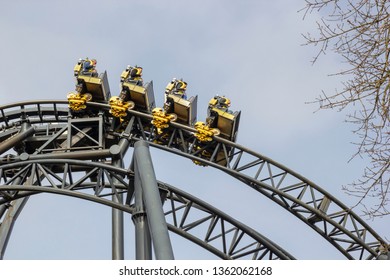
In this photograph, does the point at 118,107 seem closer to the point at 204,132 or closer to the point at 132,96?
the point at 132,96

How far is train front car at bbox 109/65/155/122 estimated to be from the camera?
12.7m

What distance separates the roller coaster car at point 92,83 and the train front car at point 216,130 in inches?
67.1

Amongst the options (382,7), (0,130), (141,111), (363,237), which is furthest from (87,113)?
(382,7)

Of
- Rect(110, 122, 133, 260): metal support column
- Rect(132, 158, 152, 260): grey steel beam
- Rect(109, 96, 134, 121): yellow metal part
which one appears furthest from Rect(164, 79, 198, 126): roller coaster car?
Rect(132, 158, 152, 260): grey steel beam

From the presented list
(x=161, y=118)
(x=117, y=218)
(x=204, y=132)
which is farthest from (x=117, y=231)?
(x=204, y=132)

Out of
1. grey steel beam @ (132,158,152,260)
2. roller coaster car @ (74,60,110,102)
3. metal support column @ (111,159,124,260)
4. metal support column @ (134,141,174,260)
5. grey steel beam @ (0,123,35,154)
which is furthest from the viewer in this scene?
roller coaster car @ (74,60,110,102)

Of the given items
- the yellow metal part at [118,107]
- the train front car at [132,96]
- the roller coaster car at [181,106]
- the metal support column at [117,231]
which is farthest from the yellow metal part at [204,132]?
the metal support column at [117,231]

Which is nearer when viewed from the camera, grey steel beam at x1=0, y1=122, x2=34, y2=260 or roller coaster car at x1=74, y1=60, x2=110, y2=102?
grey steel beam at x1=0, y1=122, x2=34, y2=260

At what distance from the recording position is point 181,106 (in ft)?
42.2

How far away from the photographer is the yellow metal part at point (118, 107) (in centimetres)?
1269

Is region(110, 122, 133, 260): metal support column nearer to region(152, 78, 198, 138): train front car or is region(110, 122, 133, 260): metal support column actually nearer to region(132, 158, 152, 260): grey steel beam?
region(152, 78, 198, 138): train front car

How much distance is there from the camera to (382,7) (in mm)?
5613

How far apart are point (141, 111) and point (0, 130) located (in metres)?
2.62

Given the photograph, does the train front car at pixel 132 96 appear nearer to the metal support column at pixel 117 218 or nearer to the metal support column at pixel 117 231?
the metal support column at pixel 117 218
